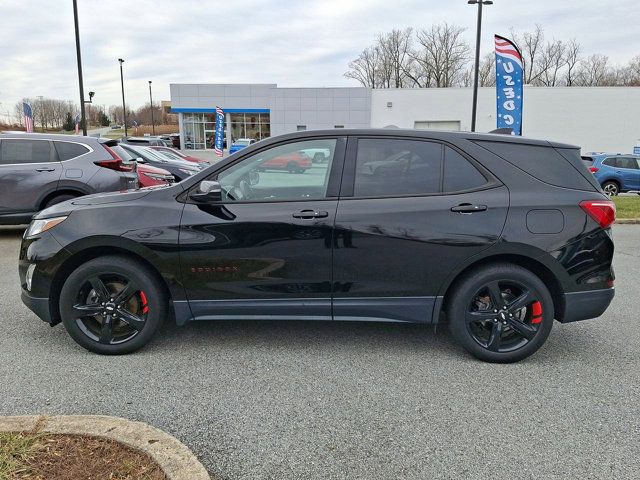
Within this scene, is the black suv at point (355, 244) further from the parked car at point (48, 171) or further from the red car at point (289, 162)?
the parked car at point (48, 171)

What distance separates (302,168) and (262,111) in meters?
43.4

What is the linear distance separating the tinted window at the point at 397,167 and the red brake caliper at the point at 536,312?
1121 mm

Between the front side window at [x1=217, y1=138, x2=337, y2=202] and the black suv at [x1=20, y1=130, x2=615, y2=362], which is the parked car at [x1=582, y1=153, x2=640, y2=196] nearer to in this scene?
the black suv at [x1=20, y1=130, x2=615, y2=362]

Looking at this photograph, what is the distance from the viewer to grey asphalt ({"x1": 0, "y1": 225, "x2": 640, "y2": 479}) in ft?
8.02

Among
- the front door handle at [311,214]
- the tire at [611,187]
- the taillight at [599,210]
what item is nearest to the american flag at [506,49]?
the tire at [611,187]

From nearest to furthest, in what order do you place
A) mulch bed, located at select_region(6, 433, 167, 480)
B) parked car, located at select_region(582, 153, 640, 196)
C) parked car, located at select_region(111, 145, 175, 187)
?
1. mulch bed, located at select_region(6, 433, 167, 480)
2. parked car, located at select_region(111, 145, 175, 187)
3. parked car, located at select_region(582, 153, 640, 196)

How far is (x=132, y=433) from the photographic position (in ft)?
7.97

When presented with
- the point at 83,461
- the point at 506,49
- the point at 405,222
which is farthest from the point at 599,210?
the point at 506,49

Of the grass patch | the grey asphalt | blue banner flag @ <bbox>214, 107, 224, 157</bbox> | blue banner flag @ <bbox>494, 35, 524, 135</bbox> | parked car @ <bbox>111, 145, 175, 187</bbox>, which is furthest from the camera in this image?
blue banner flag @ <bbox>214, 107, 224, 157</bbox>

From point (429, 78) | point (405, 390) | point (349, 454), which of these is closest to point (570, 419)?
point (405, 390)

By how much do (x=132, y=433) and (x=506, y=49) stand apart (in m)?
14.1

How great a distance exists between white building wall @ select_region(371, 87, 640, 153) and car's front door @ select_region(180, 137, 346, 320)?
33811 mm

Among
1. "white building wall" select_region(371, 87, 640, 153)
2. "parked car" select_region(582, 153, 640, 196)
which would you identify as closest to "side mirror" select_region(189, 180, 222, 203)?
"parked car" select_region(582, 153, 640, 196)

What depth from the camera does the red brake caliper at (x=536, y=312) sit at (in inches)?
137
